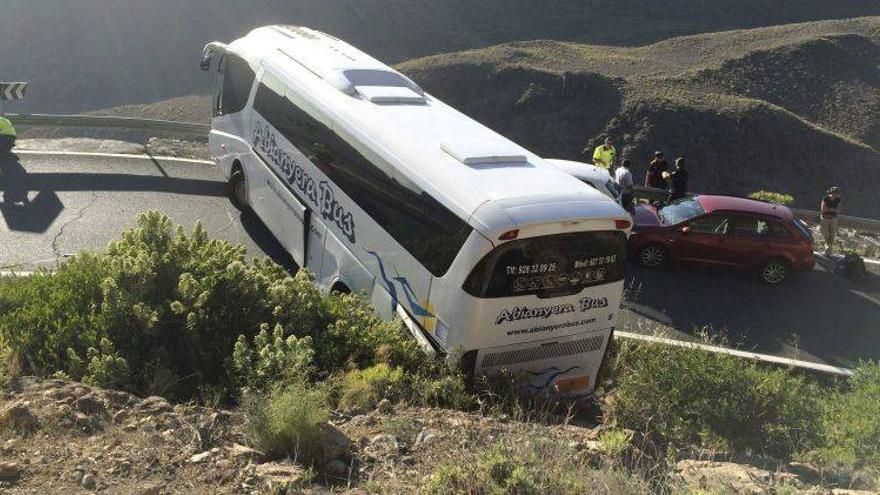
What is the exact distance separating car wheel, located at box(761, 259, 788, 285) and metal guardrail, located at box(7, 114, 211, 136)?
12.1 metres

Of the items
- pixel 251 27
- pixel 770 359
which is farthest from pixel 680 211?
pixel 251 27

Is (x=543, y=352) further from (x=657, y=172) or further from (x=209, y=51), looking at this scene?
(x=209, y=51)

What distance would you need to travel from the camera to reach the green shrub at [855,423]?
25.6 ft

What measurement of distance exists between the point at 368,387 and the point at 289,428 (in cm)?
189

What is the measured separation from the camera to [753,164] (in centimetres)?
2672

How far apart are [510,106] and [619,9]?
25.7 m

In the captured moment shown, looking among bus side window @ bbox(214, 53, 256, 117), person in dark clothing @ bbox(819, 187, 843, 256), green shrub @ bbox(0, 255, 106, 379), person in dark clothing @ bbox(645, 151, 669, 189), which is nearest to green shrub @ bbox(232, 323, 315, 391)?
green shrub @ bbox(0, 255, 106, 379)

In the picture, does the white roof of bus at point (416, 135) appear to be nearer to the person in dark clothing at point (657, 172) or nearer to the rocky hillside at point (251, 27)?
the person in dark clothing at point (657, 172)

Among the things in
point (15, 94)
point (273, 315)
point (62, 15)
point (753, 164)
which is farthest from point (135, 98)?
point (273, 315)

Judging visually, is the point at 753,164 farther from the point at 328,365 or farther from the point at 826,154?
the point at 328,365

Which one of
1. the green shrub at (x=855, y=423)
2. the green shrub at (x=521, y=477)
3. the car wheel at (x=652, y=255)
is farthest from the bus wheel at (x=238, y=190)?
the green shrub at (x=855, y=423)

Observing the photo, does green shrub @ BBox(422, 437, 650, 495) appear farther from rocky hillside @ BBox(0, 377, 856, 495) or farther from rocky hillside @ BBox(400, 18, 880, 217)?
rocky hillside @ BBox(400, 18, 880, 217)

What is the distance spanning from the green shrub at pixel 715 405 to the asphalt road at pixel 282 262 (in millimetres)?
2641

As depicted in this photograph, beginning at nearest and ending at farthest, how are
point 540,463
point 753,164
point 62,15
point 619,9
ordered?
point 540,463 < point 753,164 < point 62,15 < point 619,9
